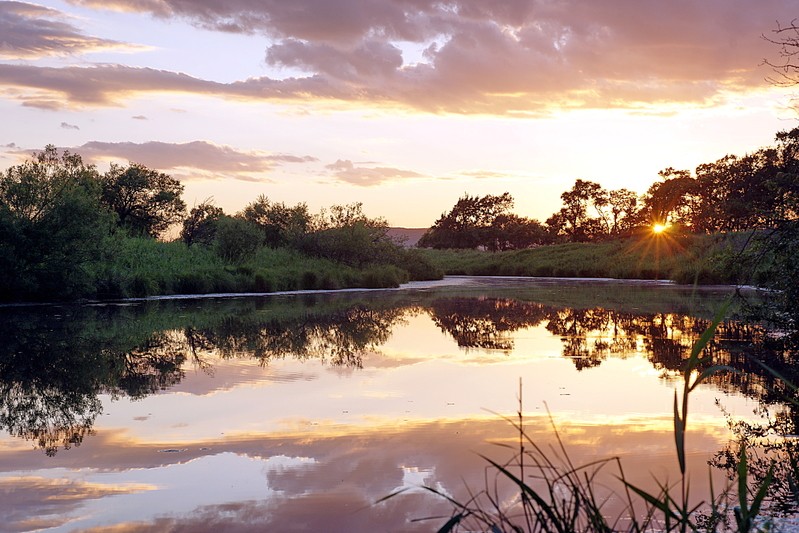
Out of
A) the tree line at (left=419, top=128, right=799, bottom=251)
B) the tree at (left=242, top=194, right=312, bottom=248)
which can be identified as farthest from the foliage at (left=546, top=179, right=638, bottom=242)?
the tree at (left=242, top=194, right=312, bottom=248)

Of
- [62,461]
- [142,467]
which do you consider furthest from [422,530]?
[62,461]

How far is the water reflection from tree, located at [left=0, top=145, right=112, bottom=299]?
1517 mm

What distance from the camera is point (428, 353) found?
13.9 m

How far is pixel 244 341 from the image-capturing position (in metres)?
15.3

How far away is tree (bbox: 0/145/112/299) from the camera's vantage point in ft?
75.7

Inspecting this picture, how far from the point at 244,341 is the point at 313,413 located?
6.99 m

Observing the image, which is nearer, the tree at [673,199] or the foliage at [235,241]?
the foliage at [235,241]

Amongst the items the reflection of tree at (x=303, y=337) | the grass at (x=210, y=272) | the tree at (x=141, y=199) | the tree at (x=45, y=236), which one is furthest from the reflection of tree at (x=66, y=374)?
the tree at (x=141, y=199)

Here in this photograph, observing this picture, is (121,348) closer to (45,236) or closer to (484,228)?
(45,236)

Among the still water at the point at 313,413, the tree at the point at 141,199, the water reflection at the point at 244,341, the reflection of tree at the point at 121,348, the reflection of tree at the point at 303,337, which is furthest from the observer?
the tree at the point at 141,199

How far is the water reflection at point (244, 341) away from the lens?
386 inches

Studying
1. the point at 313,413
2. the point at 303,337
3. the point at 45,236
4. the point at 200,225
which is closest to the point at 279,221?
the point at 200,225

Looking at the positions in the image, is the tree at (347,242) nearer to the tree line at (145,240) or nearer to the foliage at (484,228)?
the tree line at (145,240)

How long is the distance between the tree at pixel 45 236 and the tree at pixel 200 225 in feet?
52.4
